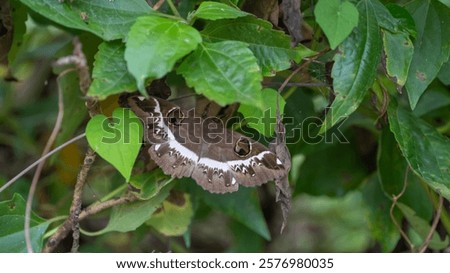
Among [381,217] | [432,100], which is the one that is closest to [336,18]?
[432,100]

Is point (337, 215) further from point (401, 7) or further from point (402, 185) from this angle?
point (401, 7)

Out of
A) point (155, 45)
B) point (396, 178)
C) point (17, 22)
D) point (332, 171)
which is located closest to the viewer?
point (155, 45)

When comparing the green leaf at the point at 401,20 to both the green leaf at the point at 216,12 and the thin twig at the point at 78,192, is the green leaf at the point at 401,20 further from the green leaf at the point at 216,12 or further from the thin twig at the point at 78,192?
the thin twig at the point at 78,192

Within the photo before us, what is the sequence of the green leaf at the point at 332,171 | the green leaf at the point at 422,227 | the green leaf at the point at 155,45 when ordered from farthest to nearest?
the green leaf at the point at 332,171 → the green leaf at the point at 422,227 → the green leaf at the point at 155,45

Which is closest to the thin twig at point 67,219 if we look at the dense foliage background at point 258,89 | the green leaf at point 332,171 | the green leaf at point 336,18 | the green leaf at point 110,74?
the dense foliage background at point 258,89

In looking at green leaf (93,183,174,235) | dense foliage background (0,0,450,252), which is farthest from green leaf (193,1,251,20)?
green leaf (93,183,174,235)

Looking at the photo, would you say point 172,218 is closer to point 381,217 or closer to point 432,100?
point 381,217
